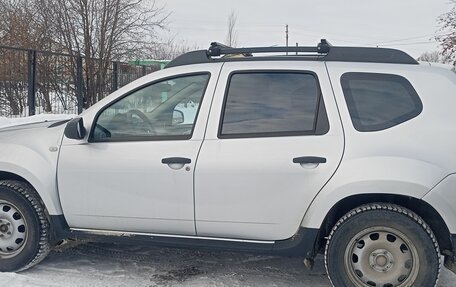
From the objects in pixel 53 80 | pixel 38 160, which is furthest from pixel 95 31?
pixel 38 160

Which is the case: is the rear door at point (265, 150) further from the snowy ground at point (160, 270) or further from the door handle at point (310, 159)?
the snowy ground at point (160, 270)

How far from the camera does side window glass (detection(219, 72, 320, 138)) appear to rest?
3.17 meters

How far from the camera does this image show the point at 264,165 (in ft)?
10.2

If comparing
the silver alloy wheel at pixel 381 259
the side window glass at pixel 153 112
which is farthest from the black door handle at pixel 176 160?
the silver alloy wheel at pixel 381 259

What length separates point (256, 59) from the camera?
3404 mm

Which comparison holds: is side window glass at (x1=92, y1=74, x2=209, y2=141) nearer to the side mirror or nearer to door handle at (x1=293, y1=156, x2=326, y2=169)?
the side mirror

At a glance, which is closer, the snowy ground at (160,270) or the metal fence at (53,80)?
the snowy ground at (160,270)

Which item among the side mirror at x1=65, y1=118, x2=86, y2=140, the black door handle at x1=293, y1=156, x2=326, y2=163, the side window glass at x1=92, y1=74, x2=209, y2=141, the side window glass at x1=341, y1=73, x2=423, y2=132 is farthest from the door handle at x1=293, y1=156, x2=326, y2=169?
the side mirror at x1=65, y1=118, x2=86, y2=140

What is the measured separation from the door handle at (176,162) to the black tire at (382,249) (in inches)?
49.6

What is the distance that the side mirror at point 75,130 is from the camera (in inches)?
134

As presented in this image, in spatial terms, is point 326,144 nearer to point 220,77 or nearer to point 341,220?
point 341,220

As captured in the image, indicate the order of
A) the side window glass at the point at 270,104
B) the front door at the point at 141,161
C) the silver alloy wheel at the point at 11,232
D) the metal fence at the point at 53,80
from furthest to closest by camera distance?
the metal fence at the point at 53,80
the silver alloy wheel at the point at 11,232
the front door at the point at 141,161
the side window glass at the point at 270,104

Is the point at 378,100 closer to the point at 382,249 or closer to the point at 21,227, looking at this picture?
the point at 382,249

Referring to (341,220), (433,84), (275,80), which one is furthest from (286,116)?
(433,84)
